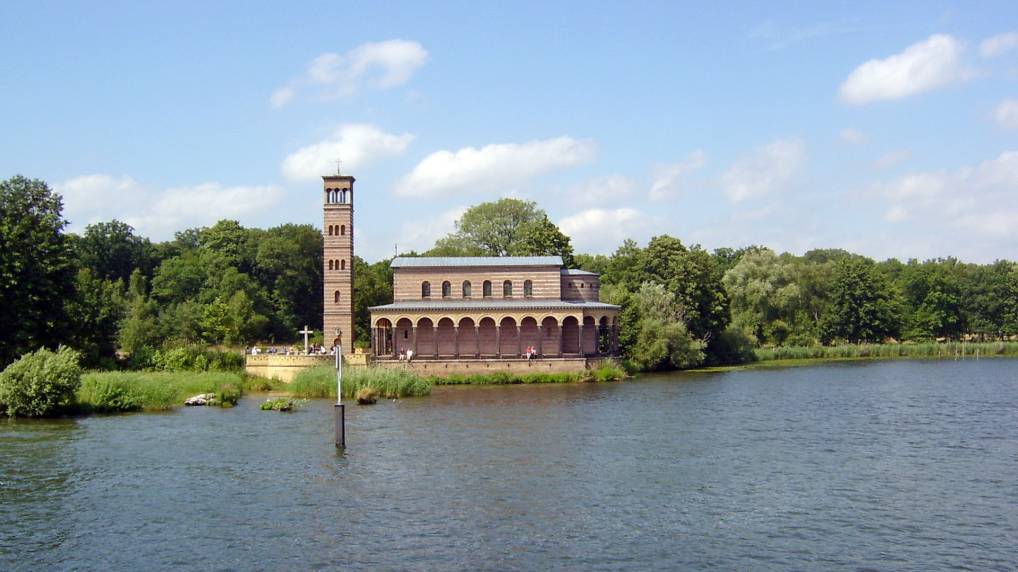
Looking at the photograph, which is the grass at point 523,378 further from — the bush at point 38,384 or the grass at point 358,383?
the bush at point 38,384

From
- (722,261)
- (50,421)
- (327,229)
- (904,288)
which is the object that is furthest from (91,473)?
(722,261)

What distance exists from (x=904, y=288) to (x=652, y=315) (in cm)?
4635

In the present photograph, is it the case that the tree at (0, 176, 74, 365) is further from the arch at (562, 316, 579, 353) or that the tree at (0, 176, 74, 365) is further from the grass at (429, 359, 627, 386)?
the arch at (562, 316, 579, 353)

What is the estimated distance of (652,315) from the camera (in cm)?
6712

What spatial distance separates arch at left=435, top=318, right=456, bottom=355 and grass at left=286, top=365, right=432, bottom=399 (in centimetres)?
1190

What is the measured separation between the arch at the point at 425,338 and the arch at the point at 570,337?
9420 mm

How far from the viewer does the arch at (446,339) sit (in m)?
63.4

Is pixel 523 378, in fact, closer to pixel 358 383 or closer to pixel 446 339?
pixel 446 339

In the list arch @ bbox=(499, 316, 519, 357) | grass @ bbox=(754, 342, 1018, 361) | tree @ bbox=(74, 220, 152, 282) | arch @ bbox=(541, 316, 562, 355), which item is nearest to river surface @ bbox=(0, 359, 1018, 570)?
arch @ bbox=(499, 316, 519, 357)

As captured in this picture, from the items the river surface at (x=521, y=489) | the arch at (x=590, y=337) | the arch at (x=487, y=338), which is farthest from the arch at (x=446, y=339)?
the river surface at (x=521, y=489)

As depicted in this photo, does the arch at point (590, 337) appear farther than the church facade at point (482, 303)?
Yes

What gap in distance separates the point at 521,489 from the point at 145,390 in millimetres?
24418

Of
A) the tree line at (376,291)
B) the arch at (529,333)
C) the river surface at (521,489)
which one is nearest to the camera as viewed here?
the river surface at (521,489)

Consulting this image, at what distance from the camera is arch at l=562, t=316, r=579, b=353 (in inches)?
2594
